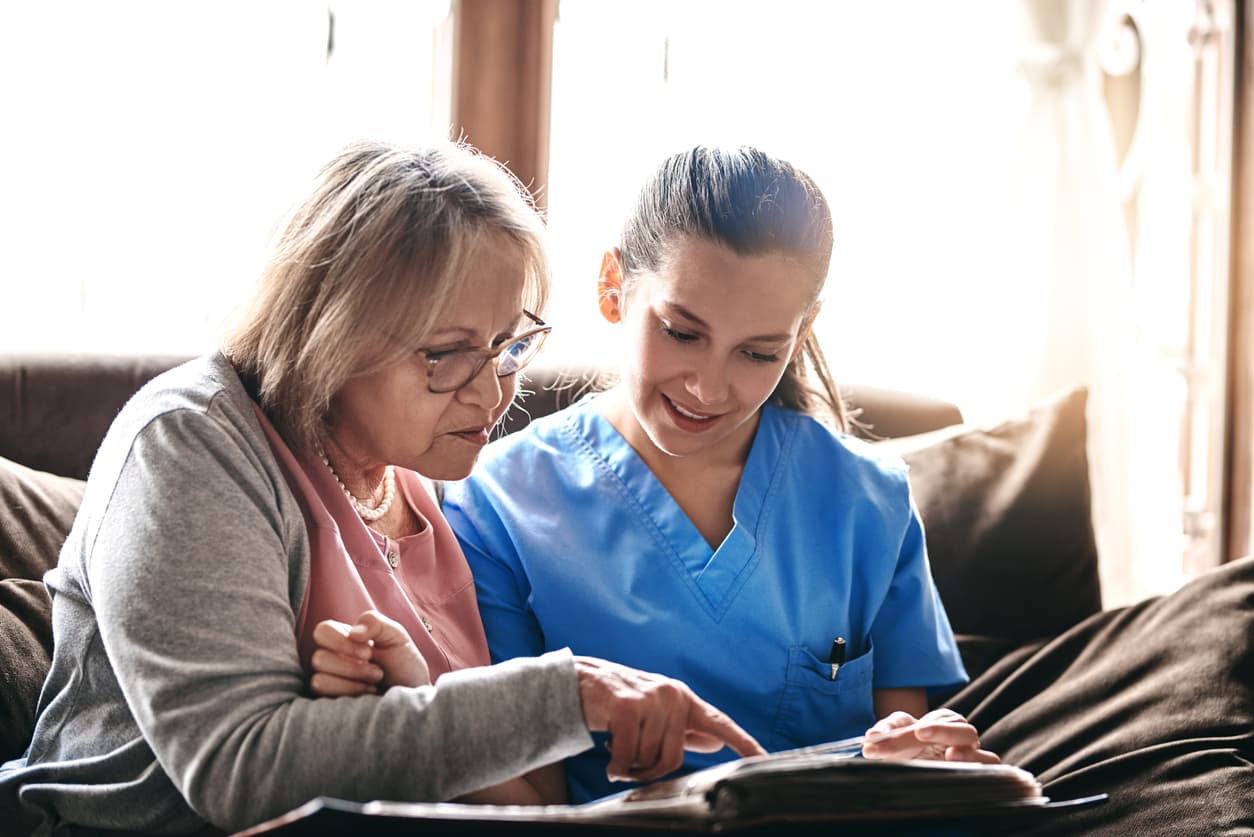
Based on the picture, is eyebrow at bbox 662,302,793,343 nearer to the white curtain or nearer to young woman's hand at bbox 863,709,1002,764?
young woman's hand at bbox 863,709,1002,764

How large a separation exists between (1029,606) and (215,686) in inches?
48.4

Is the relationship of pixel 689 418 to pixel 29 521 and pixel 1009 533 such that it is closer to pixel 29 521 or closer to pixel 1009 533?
pixel 1009 533

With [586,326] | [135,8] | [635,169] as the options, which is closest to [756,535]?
[586,326]

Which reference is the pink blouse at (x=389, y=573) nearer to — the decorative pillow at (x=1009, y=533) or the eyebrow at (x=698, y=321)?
the eyebrow at (x=698, y=321)

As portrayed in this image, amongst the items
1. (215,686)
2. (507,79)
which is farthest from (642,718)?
(507,79)

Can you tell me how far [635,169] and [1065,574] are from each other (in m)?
1.37

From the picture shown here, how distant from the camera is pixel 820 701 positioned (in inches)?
57.6

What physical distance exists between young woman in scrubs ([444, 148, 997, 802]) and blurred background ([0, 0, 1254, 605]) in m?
0.83

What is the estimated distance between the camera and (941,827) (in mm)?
1004

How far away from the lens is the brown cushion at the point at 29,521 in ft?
4.91

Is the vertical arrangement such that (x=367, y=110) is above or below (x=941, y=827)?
above

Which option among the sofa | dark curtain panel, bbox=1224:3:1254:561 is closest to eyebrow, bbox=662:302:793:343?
the sofa

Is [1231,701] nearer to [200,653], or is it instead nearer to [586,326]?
[200,653]

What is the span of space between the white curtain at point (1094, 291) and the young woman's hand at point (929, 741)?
1.63 m
